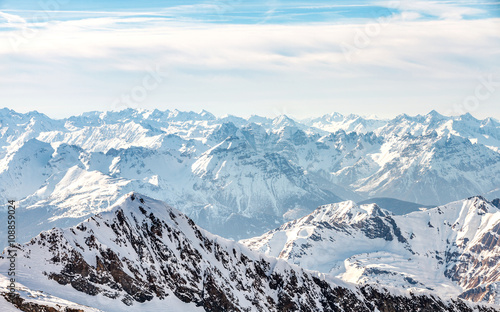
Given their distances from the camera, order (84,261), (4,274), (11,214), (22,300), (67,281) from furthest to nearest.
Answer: (84,261), (67,281), (4,274), (22,300), (11,214)

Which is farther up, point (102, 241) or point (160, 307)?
point (102, 241)

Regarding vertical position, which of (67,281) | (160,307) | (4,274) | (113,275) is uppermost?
(4,274)

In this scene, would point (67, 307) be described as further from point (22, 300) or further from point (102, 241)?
point (102, 241)

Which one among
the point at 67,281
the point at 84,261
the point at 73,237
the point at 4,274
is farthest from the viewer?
the point at 73,237

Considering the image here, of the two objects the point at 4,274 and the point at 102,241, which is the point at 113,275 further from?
the point at 4,274

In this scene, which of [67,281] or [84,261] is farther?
[84,261]

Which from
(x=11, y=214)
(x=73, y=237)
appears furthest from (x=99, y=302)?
(x=11, y=214)

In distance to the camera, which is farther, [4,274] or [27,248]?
[27,248]

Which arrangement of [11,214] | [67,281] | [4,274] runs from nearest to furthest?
[11,214]
[4,274]
[67,281]

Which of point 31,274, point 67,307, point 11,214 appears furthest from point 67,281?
point 11,214
